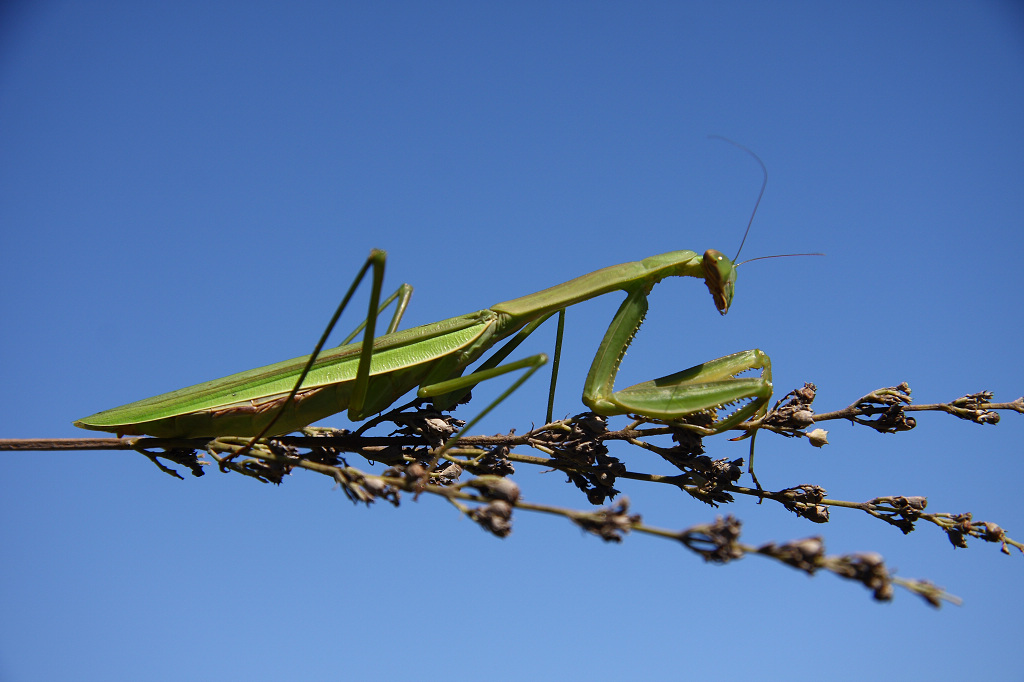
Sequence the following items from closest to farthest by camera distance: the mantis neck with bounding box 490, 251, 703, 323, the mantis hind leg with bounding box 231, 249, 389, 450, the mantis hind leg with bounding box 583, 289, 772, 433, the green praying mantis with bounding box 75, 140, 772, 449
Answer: the mantis hind leg with bounding box 231, 249, 389, 450 < the green praying mantis with bounding box 75, 140, 772, 449 < the mantis hind leg with bounding box 583, 289, 772, 433 < the mantis neck with bounding box 490, 251, 703, 323

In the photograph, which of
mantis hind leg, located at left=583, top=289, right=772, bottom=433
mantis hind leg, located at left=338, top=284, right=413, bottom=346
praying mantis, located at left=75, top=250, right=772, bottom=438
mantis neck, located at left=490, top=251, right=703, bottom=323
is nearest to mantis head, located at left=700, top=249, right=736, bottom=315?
praying mantis, located at left=75, top=250, right=772, bottom=438

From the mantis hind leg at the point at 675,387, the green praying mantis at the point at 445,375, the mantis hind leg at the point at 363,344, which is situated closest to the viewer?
the mantis hind leg at the point at 363,344

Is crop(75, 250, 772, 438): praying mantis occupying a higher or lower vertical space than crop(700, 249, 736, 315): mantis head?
lower

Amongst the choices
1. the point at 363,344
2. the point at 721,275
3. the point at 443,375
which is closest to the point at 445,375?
the point at 443,375

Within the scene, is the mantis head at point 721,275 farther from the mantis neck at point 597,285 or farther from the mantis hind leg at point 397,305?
the mantis hind leg at point 397,305

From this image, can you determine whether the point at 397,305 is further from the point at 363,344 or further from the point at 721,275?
the point at 721,275

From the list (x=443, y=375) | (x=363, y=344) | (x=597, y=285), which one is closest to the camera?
(x=363, y=344)

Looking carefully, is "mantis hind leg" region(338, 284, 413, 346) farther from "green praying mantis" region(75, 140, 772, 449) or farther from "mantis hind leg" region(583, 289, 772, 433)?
"mantis hind leg" region(583, 289, 772, 433)

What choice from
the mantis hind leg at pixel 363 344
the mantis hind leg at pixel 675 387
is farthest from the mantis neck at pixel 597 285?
the mantis hind leg at pixel 363 344
